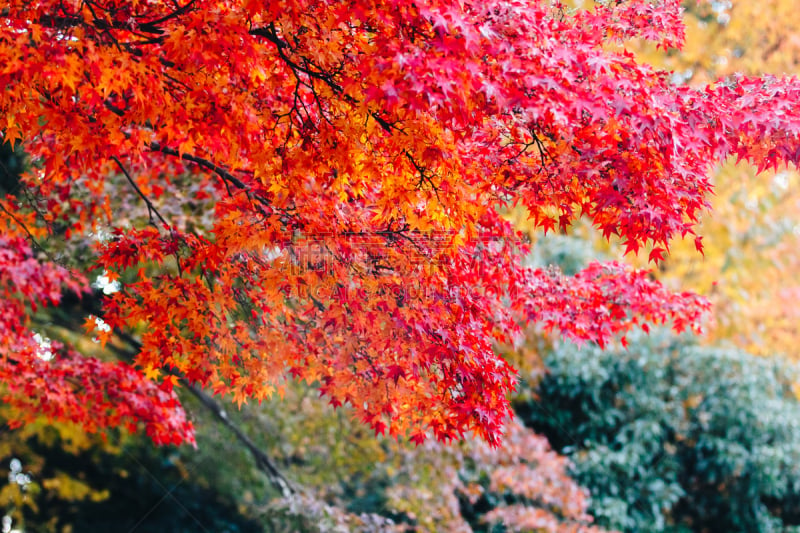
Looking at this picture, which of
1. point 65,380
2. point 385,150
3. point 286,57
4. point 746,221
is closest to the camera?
point 286,57

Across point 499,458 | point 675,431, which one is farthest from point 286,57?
point 675,431

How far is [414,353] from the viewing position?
2.65 meters

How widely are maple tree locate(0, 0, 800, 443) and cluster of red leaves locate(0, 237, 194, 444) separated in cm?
93

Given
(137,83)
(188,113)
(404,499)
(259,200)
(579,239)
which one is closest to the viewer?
(137,83)

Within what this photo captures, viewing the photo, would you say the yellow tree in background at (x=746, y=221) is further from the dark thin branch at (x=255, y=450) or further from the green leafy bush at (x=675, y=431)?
the dark thin branch at (x=255, y=450)

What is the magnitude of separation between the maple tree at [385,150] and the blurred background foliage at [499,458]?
1.45m

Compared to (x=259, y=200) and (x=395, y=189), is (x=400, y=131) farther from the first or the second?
(x=259, y=200)

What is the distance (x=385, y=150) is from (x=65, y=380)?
2.91 m

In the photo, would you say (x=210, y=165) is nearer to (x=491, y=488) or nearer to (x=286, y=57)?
(x=286, y=57)

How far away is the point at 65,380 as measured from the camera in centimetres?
440

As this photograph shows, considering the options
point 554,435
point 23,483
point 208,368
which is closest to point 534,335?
point 554,435

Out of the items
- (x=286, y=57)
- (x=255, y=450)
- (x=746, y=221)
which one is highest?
(x=746, y=221)

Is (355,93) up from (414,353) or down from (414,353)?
up

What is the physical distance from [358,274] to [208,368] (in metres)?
Result: 0.97
